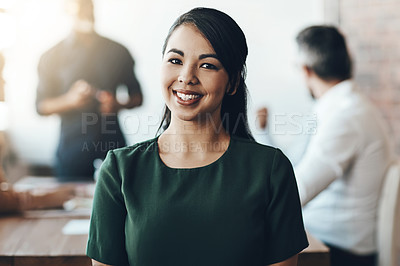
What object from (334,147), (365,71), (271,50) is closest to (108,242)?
(334,147)

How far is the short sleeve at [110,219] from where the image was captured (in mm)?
834

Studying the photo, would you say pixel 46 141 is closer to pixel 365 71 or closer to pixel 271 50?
pixel 271 50

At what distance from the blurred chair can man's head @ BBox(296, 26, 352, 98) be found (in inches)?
17.7

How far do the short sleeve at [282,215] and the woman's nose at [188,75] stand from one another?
22cm

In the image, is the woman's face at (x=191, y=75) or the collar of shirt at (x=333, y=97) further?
the collar of shirt at (x=333, y=97)

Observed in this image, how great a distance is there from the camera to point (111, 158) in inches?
33.8

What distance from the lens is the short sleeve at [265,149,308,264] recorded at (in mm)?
827

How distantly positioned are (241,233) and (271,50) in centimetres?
190

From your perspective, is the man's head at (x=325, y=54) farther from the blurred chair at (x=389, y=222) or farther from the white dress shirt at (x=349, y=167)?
the blurred chair at (x=389, y=222)

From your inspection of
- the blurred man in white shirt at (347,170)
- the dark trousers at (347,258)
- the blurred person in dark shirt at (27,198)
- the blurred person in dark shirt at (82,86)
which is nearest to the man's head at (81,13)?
the blurred person in dark shirt at (82,86)

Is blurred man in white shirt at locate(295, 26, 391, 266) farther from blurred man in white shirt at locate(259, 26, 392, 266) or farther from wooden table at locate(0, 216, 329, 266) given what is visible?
wooden table at locate(0, 216, 329, 266)

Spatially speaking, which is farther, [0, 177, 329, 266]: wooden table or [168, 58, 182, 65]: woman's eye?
[0, 177, 329, 266]: wooden table

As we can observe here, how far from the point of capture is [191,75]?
0.78m

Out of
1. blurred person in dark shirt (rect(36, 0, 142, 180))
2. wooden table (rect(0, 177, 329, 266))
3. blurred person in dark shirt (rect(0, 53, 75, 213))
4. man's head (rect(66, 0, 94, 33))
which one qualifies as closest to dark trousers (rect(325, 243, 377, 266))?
wooden table (rect(0, 177, 329, 266))
